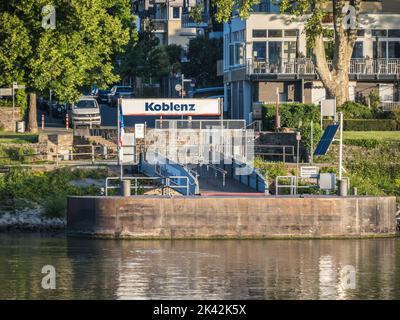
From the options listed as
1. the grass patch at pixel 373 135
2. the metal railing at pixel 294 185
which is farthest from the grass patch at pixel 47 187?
the grass patch at pixel 373 135

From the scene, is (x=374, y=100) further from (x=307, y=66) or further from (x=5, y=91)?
(x=5, y=91)

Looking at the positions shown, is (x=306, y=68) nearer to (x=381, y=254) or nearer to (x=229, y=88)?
(x=229, y=88)

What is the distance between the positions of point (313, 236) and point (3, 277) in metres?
15.6

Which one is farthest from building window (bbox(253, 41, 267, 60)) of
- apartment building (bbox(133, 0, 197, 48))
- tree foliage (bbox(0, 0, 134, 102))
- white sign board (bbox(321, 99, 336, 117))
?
apartment building (bbox(133, 0, 197, 48))

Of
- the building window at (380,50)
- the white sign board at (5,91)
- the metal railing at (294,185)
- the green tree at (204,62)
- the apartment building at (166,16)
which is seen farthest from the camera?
the apartment building at (166,16)

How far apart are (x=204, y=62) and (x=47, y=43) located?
3824 cm

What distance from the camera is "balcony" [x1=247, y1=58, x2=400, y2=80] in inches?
3760

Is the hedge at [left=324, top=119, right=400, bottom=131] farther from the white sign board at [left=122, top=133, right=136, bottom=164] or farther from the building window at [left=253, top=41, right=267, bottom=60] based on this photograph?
the building window at [left=253, top=41, right=267, bottom=60]

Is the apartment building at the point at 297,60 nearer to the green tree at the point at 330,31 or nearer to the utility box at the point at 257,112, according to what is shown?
the green tree at the point at 330,31

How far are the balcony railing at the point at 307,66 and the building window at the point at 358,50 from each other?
1091mm

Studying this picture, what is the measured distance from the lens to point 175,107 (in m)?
73.2

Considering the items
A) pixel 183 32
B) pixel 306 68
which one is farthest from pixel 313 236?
pixel 183 32

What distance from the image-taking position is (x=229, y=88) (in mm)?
105625

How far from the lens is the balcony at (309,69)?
95500 mm
